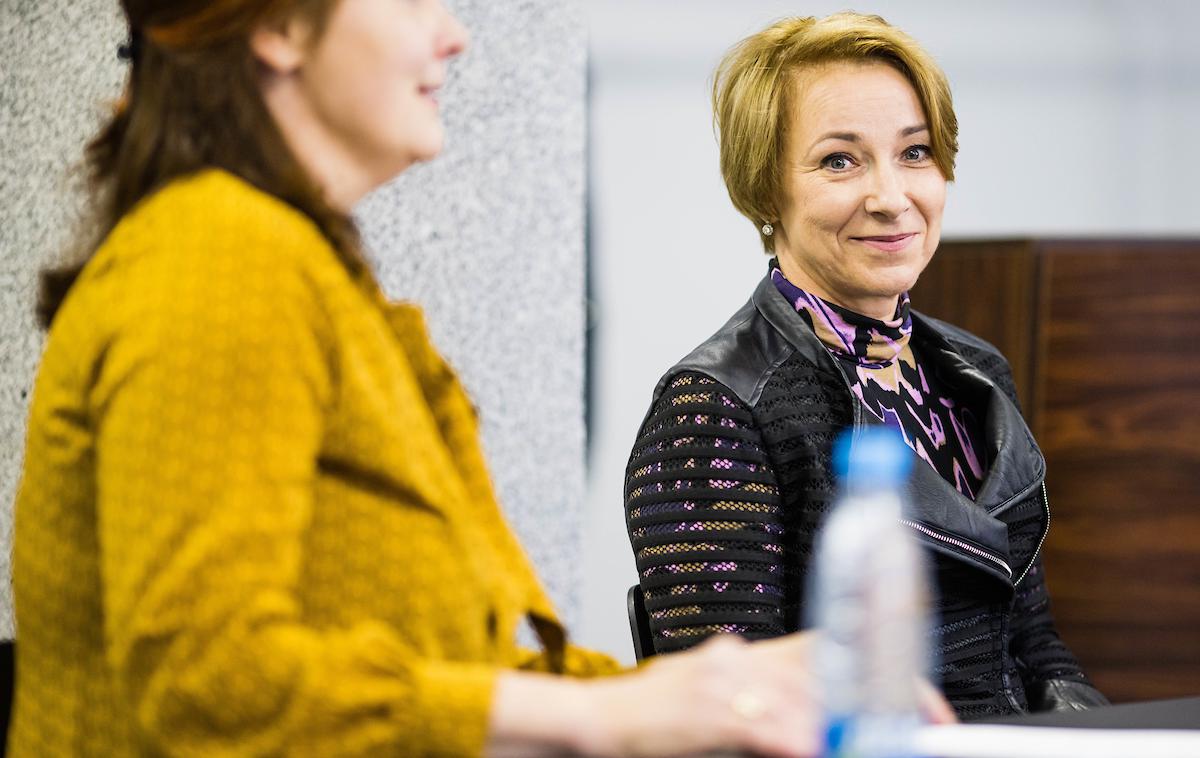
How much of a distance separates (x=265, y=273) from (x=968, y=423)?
48.5 inches

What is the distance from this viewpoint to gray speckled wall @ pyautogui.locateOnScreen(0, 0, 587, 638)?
2.12 m

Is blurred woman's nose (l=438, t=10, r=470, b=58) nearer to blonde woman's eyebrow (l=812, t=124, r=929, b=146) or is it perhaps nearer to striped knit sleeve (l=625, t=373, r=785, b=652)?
striped knit sleeve (l=625, t=373, r=785, b=652)

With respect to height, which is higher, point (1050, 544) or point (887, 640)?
point (887, 640)

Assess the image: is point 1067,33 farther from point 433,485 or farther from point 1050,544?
point 433,485

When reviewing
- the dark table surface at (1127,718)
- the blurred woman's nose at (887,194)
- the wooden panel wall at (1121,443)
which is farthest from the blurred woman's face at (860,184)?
the wooden panel wall at (1121,443)

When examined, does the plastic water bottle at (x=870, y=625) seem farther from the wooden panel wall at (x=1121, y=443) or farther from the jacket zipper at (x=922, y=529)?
the wooden panel wall at (x=1121, y=443)

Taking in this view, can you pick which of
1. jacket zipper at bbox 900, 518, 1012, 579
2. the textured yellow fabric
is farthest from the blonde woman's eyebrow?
the textured yellow fabric

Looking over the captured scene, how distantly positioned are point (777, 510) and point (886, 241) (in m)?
0.44

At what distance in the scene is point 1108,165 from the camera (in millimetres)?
3977

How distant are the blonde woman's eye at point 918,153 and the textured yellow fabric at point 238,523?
3.41ft

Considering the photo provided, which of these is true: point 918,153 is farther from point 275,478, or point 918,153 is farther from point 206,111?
point 275,478

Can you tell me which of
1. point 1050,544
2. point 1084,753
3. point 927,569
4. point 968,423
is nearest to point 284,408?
point 1084,753

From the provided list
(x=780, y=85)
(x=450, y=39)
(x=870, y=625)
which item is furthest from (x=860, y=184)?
(x=870, y=625)

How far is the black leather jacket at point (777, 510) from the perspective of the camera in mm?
1456
